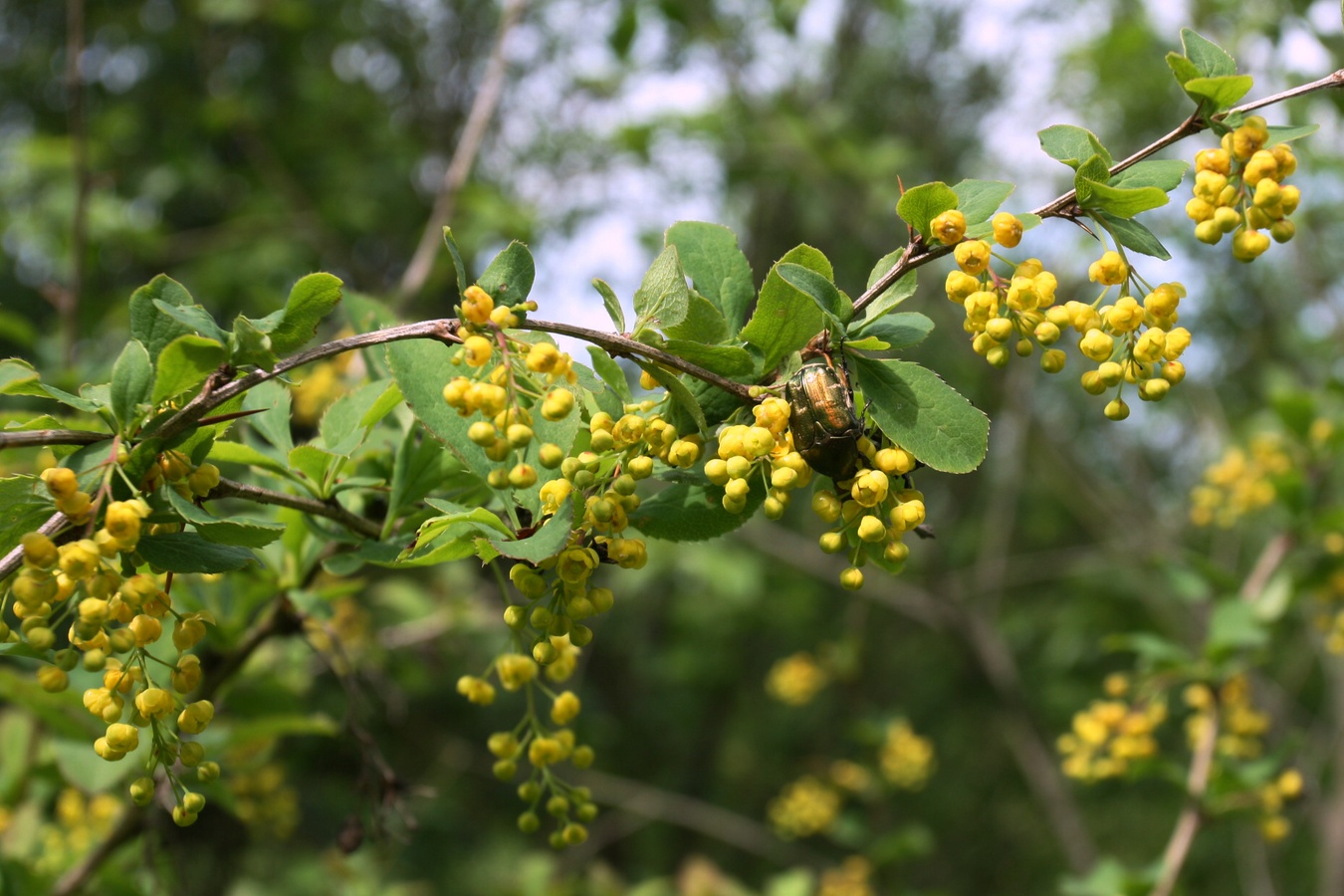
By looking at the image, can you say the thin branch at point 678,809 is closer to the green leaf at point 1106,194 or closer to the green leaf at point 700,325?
the green leaf at point 700,325

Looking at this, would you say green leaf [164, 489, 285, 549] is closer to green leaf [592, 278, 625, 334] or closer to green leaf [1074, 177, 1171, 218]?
green leaf [592, 278, 625, 334]

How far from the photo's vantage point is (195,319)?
0.80 metres

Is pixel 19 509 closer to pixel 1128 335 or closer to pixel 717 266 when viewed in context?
pixel 717 266

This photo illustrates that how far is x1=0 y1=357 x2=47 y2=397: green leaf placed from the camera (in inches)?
31.8

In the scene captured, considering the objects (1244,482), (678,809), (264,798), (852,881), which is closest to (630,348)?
(264,798)

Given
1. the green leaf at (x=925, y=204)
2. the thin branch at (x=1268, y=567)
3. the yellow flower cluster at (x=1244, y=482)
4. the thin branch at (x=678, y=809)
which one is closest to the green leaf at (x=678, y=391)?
the green leaf at (x=925, y=204)

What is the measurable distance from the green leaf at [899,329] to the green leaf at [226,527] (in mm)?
551

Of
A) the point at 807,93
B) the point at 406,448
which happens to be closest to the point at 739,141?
the point at 807,93

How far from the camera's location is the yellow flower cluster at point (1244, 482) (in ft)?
8.76

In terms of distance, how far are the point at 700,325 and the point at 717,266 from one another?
4.4 inches

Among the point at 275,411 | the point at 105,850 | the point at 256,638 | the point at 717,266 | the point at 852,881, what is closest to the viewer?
the point at 717,266

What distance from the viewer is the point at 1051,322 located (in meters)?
0.88

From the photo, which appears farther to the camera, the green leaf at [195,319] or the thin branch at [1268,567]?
the thin branch at [1268,567]

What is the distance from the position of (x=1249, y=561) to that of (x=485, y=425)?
322 inches
